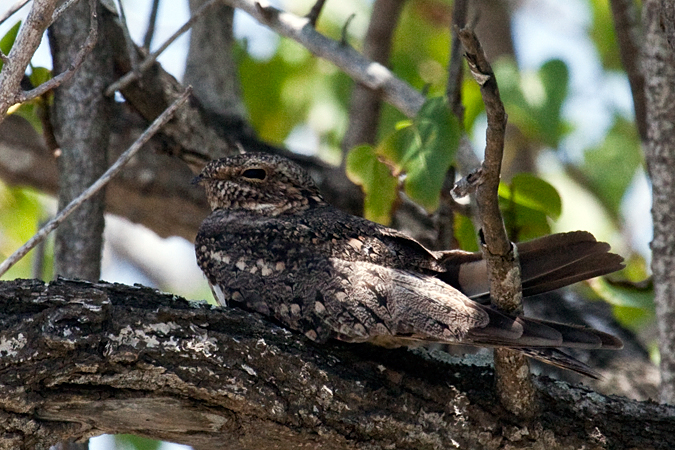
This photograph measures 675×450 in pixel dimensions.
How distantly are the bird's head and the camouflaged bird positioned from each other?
17 cm

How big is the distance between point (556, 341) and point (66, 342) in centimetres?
149

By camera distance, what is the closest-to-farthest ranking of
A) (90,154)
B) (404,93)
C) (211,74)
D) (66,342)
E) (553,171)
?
(66,342) < (90,154) < (404,93) < (211,74) < (553,171)

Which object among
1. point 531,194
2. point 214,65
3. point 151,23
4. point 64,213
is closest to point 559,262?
point 531,194

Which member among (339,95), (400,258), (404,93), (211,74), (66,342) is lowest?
(66,342)

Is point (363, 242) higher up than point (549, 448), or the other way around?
point (363, 242)

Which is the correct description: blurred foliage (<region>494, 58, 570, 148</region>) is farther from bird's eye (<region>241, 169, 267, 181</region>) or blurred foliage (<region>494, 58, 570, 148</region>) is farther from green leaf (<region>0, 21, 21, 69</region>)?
green leaf (<region>0, 21, 21, 69</region>)

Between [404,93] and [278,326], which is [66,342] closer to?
[278,326]

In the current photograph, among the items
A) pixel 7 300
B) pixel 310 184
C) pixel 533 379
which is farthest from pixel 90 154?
pixel 533 379

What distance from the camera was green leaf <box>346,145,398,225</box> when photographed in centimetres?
360

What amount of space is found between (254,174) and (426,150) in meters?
0.79

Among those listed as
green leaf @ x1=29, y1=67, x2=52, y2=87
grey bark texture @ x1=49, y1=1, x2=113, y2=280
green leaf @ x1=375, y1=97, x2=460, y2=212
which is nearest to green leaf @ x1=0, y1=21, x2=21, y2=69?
green leaf @ x1=29, y1=67, x2=52, y2=87

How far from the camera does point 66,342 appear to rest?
7.56 feet

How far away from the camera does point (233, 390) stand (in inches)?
96.3

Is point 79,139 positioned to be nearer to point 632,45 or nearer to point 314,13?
point 314,13
